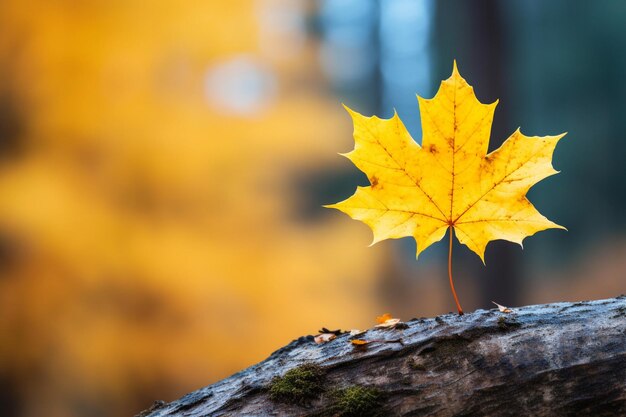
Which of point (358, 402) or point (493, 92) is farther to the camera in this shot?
point (493, 92)

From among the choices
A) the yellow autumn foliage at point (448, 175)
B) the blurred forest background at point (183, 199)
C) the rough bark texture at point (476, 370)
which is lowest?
the rough bark texture at point (476, 370)

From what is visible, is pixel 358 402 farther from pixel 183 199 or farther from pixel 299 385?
pixel 183 199

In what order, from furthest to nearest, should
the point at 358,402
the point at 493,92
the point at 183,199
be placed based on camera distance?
the point at 183,199, the point at 493,92, the point at 358,402

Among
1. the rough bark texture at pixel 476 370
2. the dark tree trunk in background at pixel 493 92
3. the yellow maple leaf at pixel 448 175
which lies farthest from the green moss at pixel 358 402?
the dark tree trunk in background at pixel 493 92

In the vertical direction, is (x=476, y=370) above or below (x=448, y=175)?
below

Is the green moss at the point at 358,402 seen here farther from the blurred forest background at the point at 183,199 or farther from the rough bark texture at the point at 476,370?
the blurred forest background at the point at 183,199

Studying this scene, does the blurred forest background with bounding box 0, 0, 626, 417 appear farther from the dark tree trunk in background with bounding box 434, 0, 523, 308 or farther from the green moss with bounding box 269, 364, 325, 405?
the green moss with bounding box 269, 364, 325, 405

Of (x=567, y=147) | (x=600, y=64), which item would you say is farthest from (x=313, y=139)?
(x=600, y=64)

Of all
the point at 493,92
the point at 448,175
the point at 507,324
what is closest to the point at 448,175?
the point at 448,175
